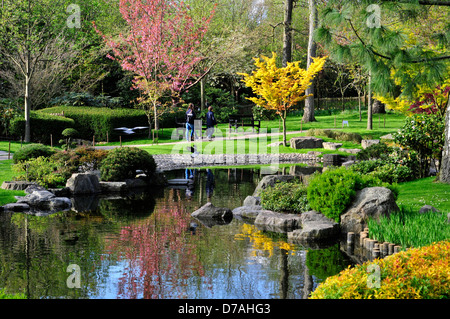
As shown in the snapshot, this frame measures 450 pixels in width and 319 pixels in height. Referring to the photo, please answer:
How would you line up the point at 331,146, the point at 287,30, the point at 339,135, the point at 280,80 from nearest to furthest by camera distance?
1. the point at 280,80
2. the point at 331,146
3. the point at 339,135
4. the point at 287,30

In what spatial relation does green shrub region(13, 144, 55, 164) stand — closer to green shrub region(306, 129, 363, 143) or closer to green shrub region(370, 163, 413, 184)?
green shrub region(370, 163, 413, 184)

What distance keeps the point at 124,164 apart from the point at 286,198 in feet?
20.3

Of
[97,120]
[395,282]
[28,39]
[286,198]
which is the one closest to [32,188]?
[286,198]

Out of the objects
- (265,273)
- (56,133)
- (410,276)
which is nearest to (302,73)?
(56,133)

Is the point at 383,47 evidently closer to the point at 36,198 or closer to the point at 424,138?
the point at 424,138

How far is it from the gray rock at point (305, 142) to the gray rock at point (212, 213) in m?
12.3

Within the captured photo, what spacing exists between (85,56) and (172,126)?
6.55 m

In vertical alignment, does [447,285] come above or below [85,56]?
below

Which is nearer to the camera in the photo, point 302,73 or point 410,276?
point 410,276

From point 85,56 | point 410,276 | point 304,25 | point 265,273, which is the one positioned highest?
point 304,25

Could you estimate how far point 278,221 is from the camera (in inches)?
451

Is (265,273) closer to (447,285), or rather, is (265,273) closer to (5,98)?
(447,285)

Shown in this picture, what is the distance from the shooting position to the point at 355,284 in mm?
5582

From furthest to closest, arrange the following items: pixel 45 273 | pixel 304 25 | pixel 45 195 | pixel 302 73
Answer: pixel 304 25, pixel 302 73, pixel 45 195, pixel 45 273
